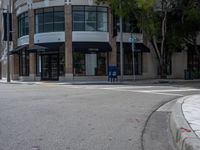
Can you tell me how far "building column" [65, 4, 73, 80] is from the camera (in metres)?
38.0

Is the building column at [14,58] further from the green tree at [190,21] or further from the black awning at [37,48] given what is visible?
the green tree at [190,21]

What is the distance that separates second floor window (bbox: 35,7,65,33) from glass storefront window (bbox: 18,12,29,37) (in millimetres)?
2158

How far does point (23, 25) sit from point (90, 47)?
9121 millimetres

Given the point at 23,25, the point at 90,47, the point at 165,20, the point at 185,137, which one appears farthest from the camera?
the point at 23,25

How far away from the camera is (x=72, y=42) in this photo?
38219mm

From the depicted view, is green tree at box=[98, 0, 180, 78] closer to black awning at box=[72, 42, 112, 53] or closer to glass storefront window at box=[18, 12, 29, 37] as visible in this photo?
black awning at box=[72, 42, 112, 53]

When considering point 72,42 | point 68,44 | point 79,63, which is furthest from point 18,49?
point 79,63

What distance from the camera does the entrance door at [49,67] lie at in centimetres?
3991

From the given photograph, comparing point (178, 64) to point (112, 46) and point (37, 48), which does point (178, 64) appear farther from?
point (37, 48)

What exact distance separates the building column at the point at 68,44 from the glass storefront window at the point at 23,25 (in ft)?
19.1

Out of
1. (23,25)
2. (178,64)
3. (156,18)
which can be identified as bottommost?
(178,64)

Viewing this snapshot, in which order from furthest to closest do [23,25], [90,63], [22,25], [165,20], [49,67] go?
[22,25] → [23,25] → [49,67] → [90,63] → [165,20]

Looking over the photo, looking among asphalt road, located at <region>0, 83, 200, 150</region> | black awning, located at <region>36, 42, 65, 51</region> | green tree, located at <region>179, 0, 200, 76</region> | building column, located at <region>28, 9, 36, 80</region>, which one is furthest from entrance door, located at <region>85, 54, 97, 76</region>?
asphalt road, located at <region>0, 83, 200, 150</region>

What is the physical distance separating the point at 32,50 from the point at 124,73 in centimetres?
928
